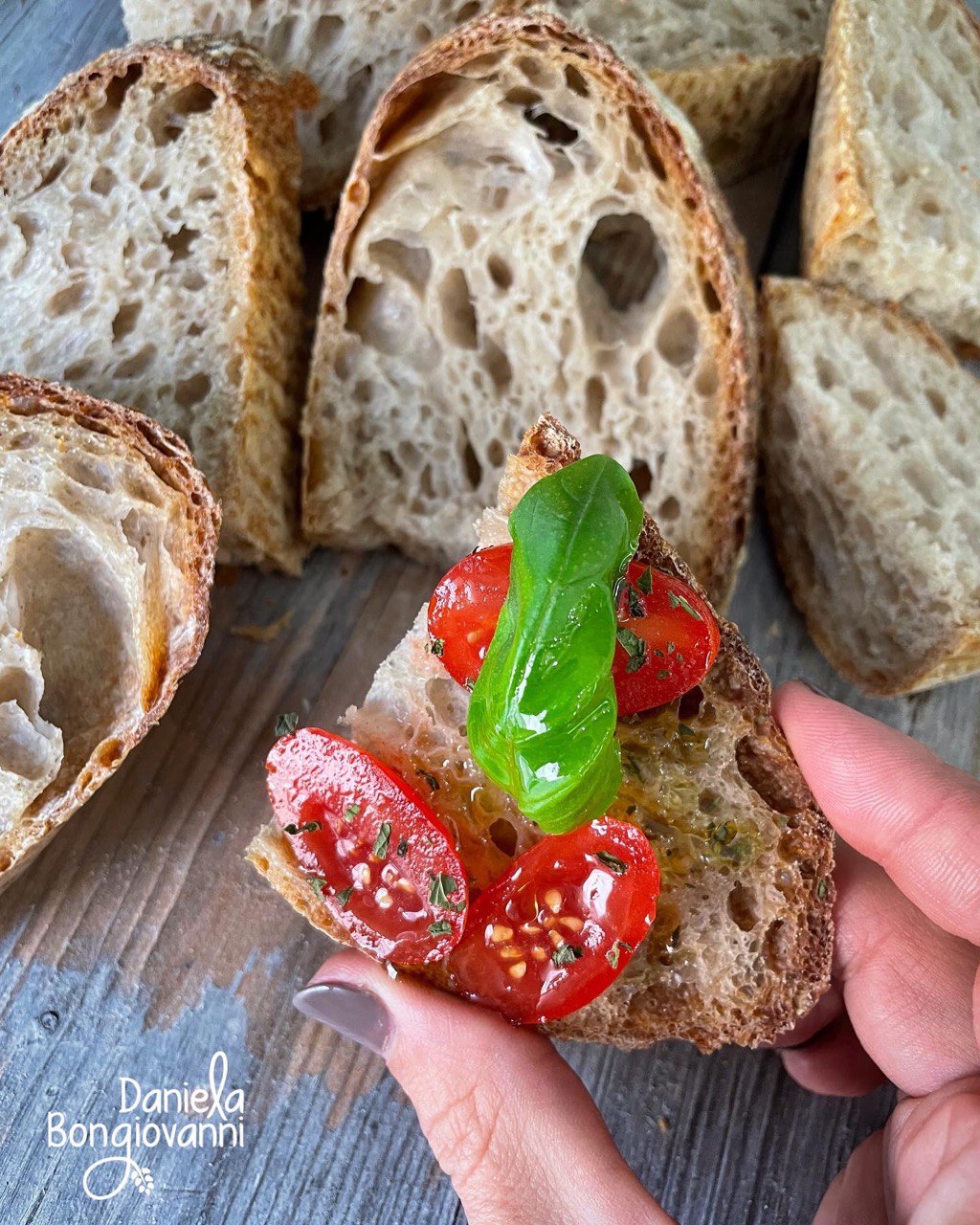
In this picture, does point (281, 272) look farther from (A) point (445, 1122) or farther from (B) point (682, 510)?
(A) point (445, 1122)

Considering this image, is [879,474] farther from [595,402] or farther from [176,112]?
[176,112]

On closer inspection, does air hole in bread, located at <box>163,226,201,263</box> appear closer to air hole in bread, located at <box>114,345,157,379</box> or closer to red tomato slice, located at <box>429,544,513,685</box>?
air hole in bread, located at <box>114,345,157,379</box>

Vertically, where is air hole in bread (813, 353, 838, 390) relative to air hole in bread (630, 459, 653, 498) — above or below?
above

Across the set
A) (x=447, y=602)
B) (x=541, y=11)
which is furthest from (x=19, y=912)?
(x=541, y=11)

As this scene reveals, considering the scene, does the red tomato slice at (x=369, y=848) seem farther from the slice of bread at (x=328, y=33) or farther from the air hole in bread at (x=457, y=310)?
the slice of bread at (x=328, y=33)

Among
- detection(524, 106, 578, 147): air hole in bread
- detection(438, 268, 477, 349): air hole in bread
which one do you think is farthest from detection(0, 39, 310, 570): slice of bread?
detection(524, 106, 578, 147): air hole in bread

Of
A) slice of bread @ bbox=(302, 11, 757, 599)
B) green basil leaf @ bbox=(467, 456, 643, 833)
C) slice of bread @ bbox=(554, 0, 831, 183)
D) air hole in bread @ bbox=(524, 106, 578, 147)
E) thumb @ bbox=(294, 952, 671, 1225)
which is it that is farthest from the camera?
slice of bread @ bbox=(554, 0, 831, 183)

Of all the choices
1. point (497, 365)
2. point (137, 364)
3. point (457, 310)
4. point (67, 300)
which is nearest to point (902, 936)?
point (497, 365)
